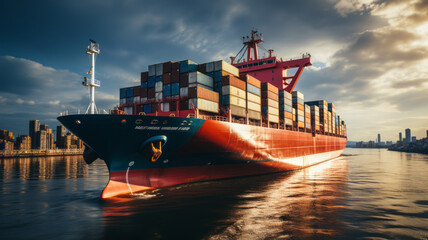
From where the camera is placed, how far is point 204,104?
21.9 m

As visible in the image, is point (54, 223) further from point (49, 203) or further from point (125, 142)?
point (125, 142)

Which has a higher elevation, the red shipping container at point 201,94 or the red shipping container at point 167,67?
the red shipping container at point 167,67

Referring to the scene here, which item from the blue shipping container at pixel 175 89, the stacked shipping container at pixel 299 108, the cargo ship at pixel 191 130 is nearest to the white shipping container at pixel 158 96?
the cargo ship at pixel 191 130

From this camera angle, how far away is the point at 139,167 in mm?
15273

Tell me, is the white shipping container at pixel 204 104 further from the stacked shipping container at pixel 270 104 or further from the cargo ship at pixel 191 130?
the stacked shipping container at pixel 270 104

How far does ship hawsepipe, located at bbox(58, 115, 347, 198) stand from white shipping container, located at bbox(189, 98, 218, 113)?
3.51 meters

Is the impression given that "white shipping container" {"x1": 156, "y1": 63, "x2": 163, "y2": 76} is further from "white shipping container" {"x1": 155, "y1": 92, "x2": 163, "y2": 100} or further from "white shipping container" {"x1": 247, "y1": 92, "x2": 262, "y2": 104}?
"white shipping container" {"x1": 247, "y1": 92, "x2": 262, "y2": 104}

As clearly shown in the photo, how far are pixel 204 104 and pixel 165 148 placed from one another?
24.1 ft

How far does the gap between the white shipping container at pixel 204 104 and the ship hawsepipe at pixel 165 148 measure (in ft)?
11.5

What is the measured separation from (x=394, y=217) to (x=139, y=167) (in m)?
14.0

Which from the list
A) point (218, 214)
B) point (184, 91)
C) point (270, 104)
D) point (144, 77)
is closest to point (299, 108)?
point (270, 104)

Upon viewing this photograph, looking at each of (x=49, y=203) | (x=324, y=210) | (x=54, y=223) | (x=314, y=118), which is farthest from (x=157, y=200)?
(x=314, y=118)

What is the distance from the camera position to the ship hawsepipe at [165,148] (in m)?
14.2

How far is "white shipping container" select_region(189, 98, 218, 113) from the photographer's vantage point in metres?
21.1
